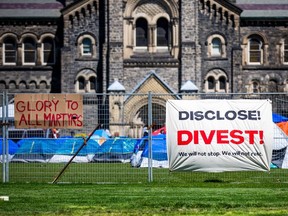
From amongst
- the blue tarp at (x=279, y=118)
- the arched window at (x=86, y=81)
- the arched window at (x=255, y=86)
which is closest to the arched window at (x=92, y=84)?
the arched window at (x=86, y=81)

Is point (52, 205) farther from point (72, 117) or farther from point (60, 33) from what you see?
point (60, 33)

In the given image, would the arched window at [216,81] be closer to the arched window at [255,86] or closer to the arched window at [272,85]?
the arched window at [255,86]

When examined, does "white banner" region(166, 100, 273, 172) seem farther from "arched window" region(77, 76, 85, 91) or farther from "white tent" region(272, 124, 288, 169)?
"arched window" region(77, 76, 85, 91)

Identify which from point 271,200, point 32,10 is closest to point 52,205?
point 271,200

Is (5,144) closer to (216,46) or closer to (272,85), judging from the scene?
(216,46)

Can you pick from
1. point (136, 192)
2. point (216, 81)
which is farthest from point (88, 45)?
point (136, 192)

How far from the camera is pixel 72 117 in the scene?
23.9 metres

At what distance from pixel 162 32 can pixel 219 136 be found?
1360 inches

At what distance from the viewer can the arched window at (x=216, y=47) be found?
190ft

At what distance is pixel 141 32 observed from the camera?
57.2 meters

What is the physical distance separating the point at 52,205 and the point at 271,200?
14.0 ft

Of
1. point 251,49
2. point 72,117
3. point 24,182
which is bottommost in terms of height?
point 24,182

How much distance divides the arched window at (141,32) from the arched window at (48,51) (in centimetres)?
600

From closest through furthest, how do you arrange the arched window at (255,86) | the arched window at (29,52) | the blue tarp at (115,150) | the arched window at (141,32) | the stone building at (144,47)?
the blue tarp at (115,150) < the stone building at (144,47) < the arched window at (141,32) < the arched window at (255,86) < the arched window at (29,52)
